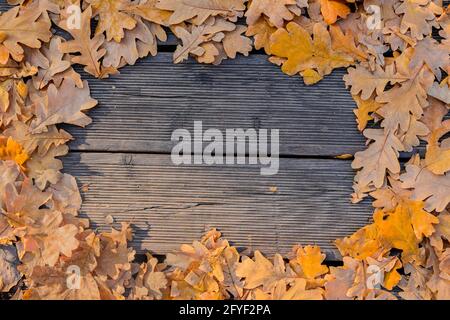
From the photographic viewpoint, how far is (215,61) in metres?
1.96

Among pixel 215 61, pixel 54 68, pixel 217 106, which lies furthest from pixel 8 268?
pixel 215 61

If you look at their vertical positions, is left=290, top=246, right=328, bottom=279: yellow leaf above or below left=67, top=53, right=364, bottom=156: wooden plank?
below

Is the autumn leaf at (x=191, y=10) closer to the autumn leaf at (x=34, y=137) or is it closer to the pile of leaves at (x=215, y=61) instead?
the pile of leaves at (x=215, y=61)

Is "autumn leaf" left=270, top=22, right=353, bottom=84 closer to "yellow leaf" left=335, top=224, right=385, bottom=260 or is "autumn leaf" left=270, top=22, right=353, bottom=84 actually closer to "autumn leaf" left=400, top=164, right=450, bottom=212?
"autumn leaf" left=400, top=164, right=450, bottom=212

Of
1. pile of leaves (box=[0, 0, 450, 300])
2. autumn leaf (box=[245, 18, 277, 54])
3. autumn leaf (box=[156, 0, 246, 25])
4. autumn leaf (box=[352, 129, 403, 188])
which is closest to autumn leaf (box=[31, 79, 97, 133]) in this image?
pile of leaves (box=[0, 0, 450, 300])

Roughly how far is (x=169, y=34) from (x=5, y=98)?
634mm

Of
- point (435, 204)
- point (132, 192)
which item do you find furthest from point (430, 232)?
point (132, 192)

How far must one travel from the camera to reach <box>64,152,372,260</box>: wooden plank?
1950mm

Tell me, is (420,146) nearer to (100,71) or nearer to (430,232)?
(430,232)

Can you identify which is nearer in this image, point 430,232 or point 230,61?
point 430,232

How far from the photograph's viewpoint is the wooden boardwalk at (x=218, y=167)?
195 cm

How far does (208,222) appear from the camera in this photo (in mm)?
A: 1950

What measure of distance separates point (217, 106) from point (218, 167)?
227 millimetres

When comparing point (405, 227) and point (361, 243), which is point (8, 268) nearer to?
point (361, 243)
